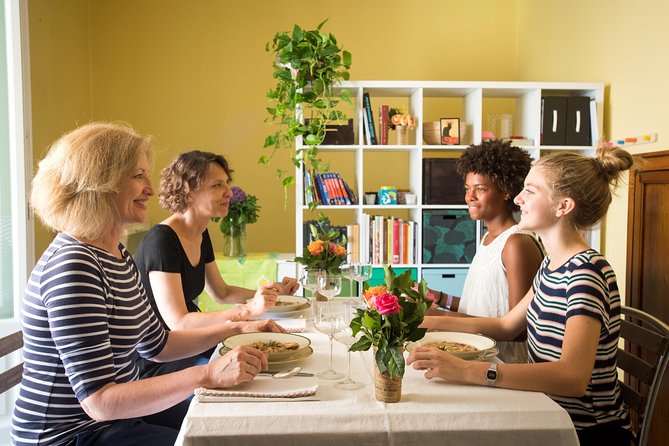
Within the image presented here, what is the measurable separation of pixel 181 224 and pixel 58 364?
121 cm

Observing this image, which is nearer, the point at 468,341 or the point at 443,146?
the point at 468,341

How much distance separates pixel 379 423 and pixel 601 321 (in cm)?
62

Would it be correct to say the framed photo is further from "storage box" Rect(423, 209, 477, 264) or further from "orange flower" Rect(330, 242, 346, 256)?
"orange flower" Rect(330, 242, 346, 256)

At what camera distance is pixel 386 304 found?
4.16 ft

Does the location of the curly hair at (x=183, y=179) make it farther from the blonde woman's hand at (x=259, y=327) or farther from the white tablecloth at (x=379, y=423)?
the white tablecloth at (x=379, y=423)

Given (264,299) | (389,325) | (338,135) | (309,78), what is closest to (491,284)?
(264,299)

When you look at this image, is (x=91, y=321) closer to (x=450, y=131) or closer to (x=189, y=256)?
(x=189, y=256)

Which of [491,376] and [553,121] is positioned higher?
[553,121]

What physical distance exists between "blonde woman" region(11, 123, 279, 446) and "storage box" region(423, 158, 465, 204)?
2618 millimetres

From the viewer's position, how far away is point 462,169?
262 centimetres

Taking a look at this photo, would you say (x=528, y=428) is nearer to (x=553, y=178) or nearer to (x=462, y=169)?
(x=553, y=178)

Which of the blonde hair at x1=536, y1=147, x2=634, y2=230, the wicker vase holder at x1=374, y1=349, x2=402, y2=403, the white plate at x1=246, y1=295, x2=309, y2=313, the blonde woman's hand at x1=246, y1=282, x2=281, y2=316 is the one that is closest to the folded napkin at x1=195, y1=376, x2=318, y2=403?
the wicker vase holder at x1=374, y1=349, x2=402, y2=403

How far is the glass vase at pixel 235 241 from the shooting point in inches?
157

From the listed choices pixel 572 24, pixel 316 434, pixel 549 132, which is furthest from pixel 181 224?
pixel 572 24
